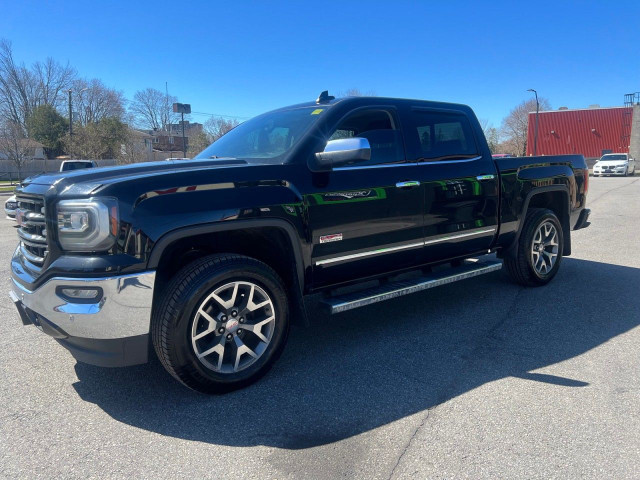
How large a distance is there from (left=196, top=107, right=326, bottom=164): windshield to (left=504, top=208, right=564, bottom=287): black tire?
279 cm

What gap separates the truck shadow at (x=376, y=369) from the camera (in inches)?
112

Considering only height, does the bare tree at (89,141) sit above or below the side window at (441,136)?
above

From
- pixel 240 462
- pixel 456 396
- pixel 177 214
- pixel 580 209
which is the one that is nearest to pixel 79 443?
pixel 240 462

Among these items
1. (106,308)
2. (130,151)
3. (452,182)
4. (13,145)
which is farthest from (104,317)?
(130,151)

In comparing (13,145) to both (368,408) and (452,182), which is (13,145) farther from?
(368,408)

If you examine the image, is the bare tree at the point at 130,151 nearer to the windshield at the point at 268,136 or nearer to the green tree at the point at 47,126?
the green tree at the point at 47,126

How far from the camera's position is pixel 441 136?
4.54 meters

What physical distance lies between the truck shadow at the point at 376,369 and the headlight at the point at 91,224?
1.08 meters

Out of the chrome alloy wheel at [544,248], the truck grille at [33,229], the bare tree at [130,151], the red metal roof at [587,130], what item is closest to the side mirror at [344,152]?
the truck grille at [33,229]

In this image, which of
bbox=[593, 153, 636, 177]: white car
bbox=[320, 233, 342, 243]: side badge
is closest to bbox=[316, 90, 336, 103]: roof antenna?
bbox=[320, 233, 342, 243]: side badge

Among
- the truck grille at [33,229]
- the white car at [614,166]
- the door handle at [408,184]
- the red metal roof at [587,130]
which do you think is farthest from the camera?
the red metal roof at [587,130]

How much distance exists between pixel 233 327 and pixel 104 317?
792mm

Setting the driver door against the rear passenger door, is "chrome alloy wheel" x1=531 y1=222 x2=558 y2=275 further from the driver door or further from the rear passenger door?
the driver door

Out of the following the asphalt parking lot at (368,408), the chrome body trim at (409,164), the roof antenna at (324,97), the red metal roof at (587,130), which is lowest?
the asphalt parking lot at (368,408)
